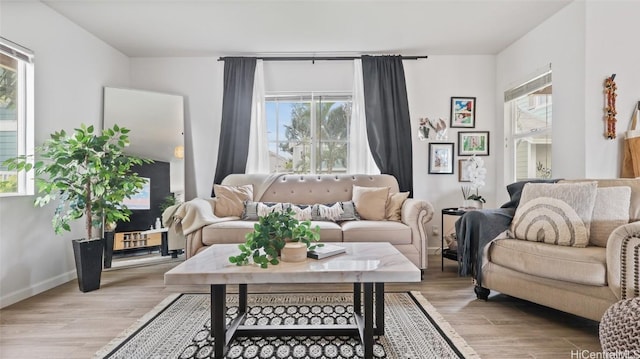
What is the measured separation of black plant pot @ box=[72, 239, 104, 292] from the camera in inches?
104

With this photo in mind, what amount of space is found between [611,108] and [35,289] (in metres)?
4.84

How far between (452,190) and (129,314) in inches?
137

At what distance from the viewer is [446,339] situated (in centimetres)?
181

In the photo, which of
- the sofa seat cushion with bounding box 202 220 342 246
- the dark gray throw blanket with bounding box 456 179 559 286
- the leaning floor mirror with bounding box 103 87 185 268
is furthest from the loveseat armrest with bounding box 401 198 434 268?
the leaning floor mirror with bounding box 103 87 185 268

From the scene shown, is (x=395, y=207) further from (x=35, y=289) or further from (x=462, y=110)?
(x=35, y=289)

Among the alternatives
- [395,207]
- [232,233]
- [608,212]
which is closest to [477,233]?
[608,212]

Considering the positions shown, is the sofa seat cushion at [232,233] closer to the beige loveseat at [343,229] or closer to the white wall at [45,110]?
the beige loveseat at [343,229]

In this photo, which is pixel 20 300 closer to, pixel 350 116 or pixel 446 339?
pixel 446 339

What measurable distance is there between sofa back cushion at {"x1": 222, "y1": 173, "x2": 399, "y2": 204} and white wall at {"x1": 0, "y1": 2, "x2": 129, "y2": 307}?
5.08ft

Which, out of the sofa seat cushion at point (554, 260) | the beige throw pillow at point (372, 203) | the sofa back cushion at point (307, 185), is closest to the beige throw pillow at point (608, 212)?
the sofa seat cushion at point (554, 260)

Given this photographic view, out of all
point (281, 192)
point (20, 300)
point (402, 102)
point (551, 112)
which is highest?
point (402, 102)

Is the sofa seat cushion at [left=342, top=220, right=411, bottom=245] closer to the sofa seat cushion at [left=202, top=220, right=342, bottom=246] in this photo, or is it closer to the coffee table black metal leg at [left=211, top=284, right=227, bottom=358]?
the sofa seat cushion at [left=202, top=220, right=342, bottom=246]

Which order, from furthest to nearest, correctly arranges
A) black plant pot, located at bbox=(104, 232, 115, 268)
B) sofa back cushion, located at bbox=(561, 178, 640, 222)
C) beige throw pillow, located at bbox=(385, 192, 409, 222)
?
black plant pot, located at bbox=(104, 232, 115, 268)
beige throw pillow, located at bbox=(385, 192, 409, 222)
sofa back cushion, located at bbox=(561, 178, 640, 222)

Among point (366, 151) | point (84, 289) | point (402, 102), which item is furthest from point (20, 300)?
point (402, 102)
